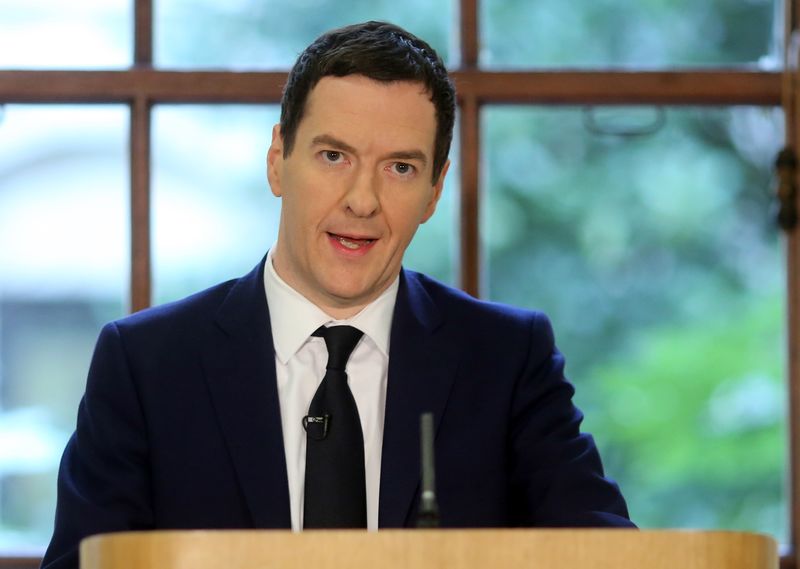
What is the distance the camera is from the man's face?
2.12m

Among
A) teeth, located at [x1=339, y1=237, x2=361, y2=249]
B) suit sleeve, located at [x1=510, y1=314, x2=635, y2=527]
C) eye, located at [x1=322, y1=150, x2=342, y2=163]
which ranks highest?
eye, located at [x1=322, y1=150, x2=342, y2=163]

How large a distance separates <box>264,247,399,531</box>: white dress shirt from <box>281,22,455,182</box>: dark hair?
241mm

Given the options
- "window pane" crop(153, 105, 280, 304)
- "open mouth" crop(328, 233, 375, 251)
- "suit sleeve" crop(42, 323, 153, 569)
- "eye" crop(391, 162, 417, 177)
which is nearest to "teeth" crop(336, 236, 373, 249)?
"open mouth" crop(328, 233, 375, 251)

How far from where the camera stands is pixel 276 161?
2.24 meters

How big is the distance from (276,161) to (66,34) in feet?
2.84

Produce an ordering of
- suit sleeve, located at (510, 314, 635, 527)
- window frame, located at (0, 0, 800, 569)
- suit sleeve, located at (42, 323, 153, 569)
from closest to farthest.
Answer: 1. suit sleeve, located at (42, 323, 153, 569)
2. suit sleeve, located at (510, 314, 635, 527)
3. window frame, located at (0, 0, 800, 569)

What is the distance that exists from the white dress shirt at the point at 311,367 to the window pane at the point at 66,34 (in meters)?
0.81

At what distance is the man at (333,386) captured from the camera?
2092 mm

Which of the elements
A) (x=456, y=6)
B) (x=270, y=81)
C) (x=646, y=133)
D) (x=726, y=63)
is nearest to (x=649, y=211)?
(x=646, y=133)

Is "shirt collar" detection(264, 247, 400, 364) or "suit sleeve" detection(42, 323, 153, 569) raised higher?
"shirt collar" detection(264, 247, 400, 364)

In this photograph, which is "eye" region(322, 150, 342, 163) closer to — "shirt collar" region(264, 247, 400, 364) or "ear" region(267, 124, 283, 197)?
"ear" region(267, 124, 283, 197)

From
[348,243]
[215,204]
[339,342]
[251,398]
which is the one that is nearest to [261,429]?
[251,398]

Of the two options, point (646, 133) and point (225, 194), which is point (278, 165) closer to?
point (225, 194)

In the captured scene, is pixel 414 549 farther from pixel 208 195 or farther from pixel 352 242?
pixel 208 195
